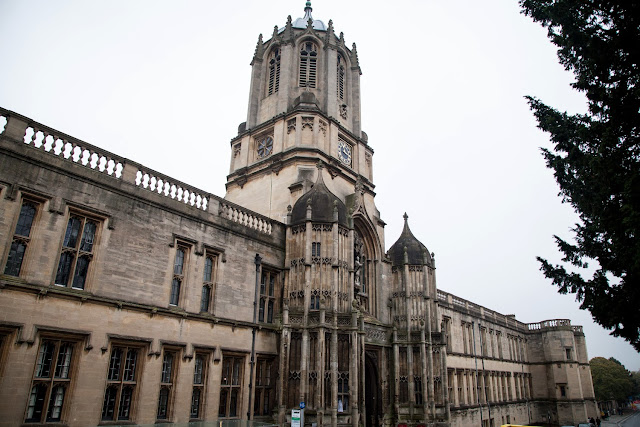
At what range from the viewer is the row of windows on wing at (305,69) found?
30344mm

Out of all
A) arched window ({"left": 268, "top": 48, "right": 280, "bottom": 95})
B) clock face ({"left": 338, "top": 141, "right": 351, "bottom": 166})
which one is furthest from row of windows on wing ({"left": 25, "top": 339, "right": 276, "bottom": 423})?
arched window ({"left": 268, "top": 48, "right": 280, "bottom": 95})

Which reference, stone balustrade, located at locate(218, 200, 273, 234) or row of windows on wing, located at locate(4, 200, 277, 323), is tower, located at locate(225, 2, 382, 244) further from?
row of windows on wing, located at locate(4, 200, 277, 323)

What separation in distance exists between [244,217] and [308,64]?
46.7 feet

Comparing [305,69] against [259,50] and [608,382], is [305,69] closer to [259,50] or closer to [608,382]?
[259,50]

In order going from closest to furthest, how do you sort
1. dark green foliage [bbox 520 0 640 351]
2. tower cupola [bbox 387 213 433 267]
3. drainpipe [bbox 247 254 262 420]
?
dark green foliage [bbox 520 0 640 351], drainpipe [bbox 247 254 262 420], tower cupola [bbox 387 213 433 267]

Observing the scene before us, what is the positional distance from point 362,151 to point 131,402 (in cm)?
2096

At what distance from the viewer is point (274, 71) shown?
31.2 metres

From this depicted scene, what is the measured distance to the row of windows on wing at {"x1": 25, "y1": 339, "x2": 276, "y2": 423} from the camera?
42.1 ft

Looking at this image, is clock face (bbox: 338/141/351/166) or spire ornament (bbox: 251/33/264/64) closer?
clock face (bbox: 338/141/351/166)

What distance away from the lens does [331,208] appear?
2178cm

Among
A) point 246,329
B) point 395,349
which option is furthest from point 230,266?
point 395,349

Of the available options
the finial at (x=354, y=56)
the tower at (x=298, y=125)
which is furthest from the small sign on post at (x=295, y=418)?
the finial at (x=354, y=56)

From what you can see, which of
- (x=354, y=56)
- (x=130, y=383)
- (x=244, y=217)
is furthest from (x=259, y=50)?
(x=130, y=383)

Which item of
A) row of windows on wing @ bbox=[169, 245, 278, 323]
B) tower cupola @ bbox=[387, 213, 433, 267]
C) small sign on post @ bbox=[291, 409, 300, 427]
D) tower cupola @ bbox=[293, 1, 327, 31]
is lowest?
small sign on post @ bbox=[291, 409, 300, 427]
